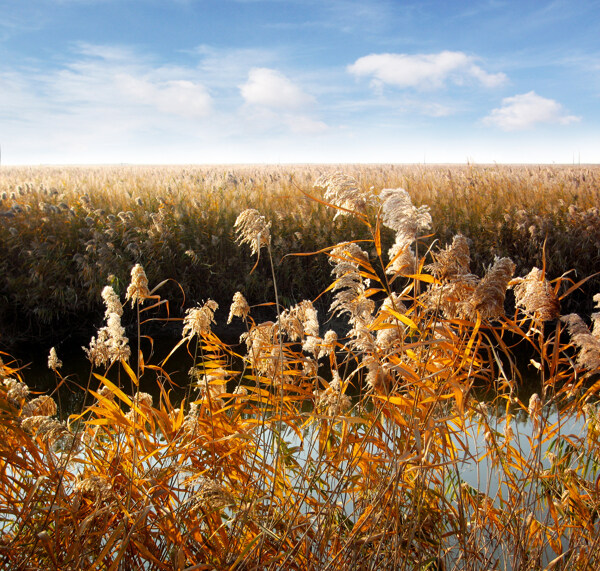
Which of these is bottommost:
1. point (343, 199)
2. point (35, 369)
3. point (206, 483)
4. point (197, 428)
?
point (35, 369)

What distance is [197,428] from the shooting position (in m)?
1.77

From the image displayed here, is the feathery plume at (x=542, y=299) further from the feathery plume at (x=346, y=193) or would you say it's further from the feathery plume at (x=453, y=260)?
the feathery plume at (x=346, y=193)

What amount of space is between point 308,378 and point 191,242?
444 centimetres

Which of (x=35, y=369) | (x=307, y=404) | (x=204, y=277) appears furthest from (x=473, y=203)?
(x=35, y=369)

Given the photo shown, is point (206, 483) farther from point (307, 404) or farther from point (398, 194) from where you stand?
point (307, 404)

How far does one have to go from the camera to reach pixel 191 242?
19.7ft

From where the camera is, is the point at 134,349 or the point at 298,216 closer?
the point at 134,349

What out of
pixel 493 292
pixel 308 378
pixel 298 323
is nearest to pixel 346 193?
pixel 493 292

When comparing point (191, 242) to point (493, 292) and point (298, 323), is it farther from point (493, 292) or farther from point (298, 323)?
point (493, 292)

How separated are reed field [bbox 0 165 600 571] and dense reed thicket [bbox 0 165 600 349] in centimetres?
3

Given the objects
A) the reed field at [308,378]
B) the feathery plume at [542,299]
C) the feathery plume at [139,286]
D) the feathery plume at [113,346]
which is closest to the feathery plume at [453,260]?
the reed field at [308,378]

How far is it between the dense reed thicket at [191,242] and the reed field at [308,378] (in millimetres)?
34

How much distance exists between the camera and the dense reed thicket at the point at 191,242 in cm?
557

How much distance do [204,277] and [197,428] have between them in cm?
429
